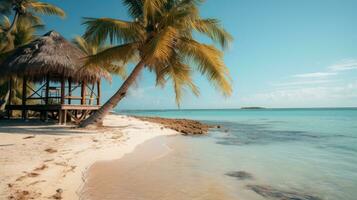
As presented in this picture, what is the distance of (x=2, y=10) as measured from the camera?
16.3 m

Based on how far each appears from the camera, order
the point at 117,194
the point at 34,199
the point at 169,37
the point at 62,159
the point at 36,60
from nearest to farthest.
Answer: the point at 34,199 < the point at 117,194 < the point at 62,159 < the point at 169,37 < the point at 36,60

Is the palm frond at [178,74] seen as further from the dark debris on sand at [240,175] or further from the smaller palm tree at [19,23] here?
the smaller palm tree at [19,23]

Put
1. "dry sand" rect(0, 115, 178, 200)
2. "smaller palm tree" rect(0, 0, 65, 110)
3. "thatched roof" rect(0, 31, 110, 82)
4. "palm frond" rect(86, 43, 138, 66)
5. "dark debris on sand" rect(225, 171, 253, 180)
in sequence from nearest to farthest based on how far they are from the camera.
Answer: "dry sand" rect(0, 115, 178, 200) < "dark debris on sand" rect(225, 171, 253, 180) < "palm frond" rect(86, 43, 138, 66) < "thatched roof" rect(0, 31, 110, 82) < "smaller palm tree" rect(0, 0, 65, 110)

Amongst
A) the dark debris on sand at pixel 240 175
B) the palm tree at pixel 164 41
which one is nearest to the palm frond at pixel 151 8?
the palm tree at pixel 164 41

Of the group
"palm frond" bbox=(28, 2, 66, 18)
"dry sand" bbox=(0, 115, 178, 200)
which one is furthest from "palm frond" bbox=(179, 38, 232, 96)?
"palm frond" bbox=(28, 2, 66, 18)

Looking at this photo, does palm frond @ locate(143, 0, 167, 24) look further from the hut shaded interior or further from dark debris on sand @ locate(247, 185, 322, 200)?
dark debris on sand @ locate(247, 185, 322, 200)

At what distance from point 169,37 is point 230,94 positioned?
2.80 metres

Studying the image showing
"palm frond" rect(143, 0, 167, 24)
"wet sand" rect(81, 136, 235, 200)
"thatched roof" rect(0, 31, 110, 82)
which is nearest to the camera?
"wet sand" rect(81, 136, 235, 200)

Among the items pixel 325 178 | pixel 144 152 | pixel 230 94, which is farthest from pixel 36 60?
pixel 325 178

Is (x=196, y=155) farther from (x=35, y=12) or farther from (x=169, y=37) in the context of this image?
(x=35, y=12)

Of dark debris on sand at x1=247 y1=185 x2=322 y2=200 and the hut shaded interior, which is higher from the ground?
the hut shaded interior

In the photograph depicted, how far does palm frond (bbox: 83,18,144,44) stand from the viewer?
897 centimetres

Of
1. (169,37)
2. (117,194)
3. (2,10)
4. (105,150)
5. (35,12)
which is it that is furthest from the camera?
(35,12)

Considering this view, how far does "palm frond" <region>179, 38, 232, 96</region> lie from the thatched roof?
435cm
